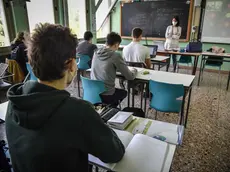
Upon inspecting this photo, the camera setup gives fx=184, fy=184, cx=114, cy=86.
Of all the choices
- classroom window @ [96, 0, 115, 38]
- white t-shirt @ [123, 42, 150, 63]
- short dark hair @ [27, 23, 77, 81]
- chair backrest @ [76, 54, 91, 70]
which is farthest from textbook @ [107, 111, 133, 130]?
classroom window @ [96, 0, 115, 38]

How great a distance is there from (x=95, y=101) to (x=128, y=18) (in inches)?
204

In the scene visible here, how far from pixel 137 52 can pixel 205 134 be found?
165 centimetres

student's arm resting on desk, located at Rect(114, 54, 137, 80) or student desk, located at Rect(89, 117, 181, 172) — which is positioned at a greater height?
student's arm resting on desk, located at Rect(114, 54, 137, 80)

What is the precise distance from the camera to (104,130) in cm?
68

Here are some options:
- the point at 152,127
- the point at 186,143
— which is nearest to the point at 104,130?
the point at 152,127

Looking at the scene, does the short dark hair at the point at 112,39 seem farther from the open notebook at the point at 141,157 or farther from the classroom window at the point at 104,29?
the classroom window at the point at 104,29

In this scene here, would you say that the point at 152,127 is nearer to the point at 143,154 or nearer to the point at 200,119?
the point at 143,154

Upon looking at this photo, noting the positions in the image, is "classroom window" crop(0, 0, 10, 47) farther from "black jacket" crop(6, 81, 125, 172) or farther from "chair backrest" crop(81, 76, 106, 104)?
"black jacket" crop(6, 81, 125, 172)

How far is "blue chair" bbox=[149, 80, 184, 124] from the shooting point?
77.1 inches

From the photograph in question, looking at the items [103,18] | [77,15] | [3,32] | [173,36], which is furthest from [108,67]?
[103,18]

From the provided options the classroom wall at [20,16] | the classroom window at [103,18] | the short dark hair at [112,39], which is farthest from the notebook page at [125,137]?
the classroom window at [103,18]

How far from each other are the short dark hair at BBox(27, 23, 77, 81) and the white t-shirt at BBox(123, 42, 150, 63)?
2.59 meters

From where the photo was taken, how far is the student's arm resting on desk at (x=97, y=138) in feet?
2.09

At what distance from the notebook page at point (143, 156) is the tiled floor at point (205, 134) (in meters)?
1.00
